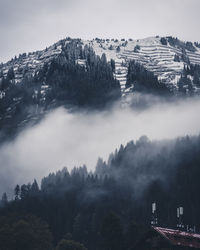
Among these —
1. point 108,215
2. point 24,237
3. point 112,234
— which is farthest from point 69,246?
point 24,237

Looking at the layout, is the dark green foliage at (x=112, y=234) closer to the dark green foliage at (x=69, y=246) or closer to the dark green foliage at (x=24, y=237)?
the dark green foliage at (x=69, y=246)

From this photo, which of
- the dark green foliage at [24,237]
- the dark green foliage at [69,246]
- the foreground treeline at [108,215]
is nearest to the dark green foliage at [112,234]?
the foreground treeline at [108,215]

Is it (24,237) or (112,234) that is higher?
(112,234)

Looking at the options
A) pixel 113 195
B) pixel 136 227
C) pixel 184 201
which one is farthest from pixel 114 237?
pixel 113 195

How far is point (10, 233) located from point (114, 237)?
110 feet

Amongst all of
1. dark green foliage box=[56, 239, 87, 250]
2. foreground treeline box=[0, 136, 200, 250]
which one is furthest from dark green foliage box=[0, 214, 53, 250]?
dark green foliage box=[56, 239, 87, 250]

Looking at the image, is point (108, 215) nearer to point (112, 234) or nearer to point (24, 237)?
point (112, 234)

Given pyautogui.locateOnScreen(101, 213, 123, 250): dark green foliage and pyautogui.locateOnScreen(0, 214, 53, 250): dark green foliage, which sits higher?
pyautogui.locateOnScreen(101, 213, 123, 250): dark green foliage

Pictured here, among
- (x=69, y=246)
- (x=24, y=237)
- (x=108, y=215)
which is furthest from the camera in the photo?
(x=24, y=237)

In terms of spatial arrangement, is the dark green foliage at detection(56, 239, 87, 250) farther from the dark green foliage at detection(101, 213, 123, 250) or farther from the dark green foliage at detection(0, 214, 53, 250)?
the dark green foliage at detection(0, 214, 53, 250)

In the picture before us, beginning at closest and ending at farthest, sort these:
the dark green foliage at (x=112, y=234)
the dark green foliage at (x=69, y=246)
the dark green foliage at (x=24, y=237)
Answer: the dark green foliage at (x=112, y=234)
the dark green foliage at (x=69, y=246)
the dark green foliage at (x=24, y=237)

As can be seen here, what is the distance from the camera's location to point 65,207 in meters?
196

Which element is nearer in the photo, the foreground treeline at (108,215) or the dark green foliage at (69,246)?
the dark green foliage at (69,246)

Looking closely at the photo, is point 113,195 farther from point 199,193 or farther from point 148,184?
point 199,193
